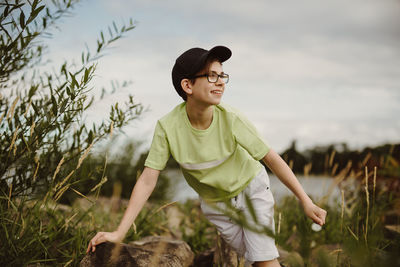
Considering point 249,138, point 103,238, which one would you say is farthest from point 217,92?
point 103,238

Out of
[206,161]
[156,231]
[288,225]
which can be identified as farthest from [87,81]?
[288,225]

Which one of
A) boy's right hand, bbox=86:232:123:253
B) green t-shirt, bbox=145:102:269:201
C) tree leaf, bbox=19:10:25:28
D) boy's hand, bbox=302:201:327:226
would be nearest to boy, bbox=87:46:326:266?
green t-shirt, bbox=145:102:269:201

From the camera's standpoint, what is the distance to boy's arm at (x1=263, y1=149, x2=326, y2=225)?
229 cm

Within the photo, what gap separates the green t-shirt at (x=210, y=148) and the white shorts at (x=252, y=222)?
0.22ft

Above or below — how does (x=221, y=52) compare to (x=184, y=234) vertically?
above

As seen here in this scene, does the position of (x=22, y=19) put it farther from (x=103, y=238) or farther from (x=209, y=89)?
(x=103, y=238)

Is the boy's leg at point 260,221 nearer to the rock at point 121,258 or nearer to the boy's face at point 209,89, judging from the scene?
the rock at point 121,258

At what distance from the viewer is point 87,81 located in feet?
7.64

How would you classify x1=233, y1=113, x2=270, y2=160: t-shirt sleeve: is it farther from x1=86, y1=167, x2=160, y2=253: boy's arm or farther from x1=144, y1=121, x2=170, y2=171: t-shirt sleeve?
x1=86, y1=167, x2=160, y2=253: boy's arm

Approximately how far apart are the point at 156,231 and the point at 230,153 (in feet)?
5.77

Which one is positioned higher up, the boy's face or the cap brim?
the cap brim

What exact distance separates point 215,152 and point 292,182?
56 cm

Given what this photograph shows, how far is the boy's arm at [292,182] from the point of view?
2.29m

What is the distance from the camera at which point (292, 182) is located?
7.93 feet
